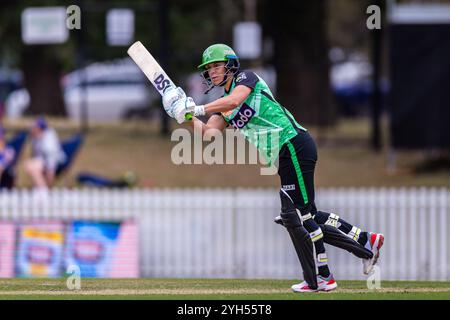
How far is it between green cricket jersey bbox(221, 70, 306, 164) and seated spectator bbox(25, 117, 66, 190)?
9.81 metres

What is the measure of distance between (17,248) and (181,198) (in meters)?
2.44

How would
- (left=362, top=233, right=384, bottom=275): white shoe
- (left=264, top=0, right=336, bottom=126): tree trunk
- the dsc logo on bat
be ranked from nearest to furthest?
1. the dsc logo on bat
2. (left=362, top=233, right=384, bottom=275): white shoe
3. (left=264, top=0, right=336, bottom=126): tree trunk

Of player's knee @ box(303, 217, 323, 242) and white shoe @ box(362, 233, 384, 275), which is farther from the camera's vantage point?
white shoe @ box(362, 233, 384, 275)

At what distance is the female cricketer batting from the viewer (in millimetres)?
9336

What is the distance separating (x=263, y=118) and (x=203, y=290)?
5.26ft

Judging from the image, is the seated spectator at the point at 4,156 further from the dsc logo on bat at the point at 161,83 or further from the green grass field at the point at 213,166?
the dsc logo on bat at the point at 161,83

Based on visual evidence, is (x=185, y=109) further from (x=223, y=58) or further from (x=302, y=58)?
(x=302, y=58)

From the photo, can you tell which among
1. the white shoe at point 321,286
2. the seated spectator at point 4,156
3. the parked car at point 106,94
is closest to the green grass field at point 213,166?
the seated spectator at point 4,156

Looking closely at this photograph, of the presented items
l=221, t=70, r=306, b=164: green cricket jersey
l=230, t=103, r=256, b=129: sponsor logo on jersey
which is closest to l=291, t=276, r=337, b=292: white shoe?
l=221, t=70, r=306, b=164: green cricket jersey

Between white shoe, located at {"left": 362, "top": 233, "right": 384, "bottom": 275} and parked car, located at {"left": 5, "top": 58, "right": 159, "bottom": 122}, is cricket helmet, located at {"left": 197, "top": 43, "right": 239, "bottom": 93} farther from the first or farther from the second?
parked car, located at {"left": 5, "top": 58, "right": 159, "bottom": 122}

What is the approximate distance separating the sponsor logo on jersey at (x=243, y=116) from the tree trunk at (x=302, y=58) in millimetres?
13276

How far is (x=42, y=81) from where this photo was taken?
28.1 meters

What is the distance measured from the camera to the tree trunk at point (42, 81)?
27984mm
